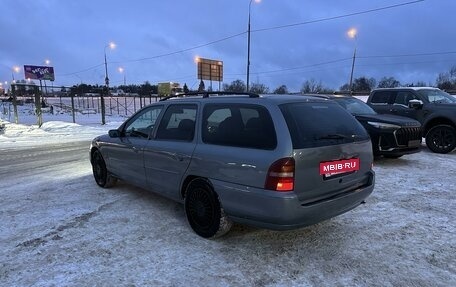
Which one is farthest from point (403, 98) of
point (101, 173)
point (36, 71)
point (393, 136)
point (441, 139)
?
point (36, 71)

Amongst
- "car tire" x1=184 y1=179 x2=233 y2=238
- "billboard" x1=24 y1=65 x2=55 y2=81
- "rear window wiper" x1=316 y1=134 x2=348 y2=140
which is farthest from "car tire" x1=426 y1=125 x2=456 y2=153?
"billboard" x1=24 y1=65 x2=55 y2=81

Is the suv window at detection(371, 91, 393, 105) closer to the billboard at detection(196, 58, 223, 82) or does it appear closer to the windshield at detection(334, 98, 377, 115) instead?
the windshield at detection(334, 98, 377, 115)

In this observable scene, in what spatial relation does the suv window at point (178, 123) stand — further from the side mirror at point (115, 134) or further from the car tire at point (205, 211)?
the side mirror at point (115, 134)

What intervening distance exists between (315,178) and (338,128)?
75cm

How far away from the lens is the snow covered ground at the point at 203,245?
347cm

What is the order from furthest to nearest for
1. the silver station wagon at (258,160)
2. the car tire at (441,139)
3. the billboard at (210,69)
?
1. the billboard at (210,69)
2. the car tire at (441,139)
3. the silver station wagon at (258,160)

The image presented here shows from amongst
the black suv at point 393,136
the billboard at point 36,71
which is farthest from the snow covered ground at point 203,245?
the billboard at point 36,71

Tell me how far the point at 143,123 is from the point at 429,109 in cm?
832

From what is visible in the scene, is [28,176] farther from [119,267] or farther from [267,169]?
[267,169]

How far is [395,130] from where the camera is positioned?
8.27 metres

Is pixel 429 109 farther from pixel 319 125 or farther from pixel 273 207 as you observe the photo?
pixel 273 207

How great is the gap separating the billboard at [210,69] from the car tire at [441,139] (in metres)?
45.6

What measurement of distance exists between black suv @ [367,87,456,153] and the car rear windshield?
6.93m

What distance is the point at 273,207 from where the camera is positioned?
356cm
